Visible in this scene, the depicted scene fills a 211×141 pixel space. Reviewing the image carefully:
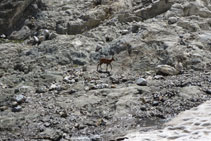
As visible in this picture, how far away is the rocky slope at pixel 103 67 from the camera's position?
1293cm

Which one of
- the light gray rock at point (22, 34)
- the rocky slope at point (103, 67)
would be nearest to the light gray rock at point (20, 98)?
the rocky slope at point (103, 67)

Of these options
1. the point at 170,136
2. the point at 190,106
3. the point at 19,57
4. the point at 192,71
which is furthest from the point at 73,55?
the point at 170,136

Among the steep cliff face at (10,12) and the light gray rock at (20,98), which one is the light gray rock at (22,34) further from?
the light gray rock at (20,98)

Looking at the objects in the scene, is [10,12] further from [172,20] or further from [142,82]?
[142,82]

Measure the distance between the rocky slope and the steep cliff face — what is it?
342mm

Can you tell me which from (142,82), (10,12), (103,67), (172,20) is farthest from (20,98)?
(10,12)

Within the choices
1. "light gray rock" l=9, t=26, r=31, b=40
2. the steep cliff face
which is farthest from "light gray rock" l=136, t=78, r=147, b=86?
the steep cliff face

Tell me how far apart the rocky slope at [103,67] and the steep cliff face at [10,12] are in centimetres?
34

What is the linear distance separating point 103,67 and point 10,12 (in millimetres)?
8583

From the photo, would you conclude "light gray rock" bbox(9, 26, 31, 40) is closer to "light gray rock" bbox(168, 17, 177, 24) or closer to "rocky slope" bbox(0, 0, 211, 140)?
"rocky slope" bbox(0, 0, 211, 140)

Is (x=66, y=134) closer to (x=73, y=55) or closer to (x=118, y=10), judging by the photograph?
(x=73, y=55)

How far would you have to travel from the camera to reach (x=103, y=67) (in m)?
17.2

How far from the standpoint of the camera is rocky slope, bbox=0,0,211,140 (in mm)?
12930

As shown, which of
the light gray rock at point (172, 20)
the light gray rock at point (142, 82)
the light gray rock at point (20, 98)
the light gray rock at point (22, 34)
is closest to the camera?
the light gray rock at point (20, 98)
